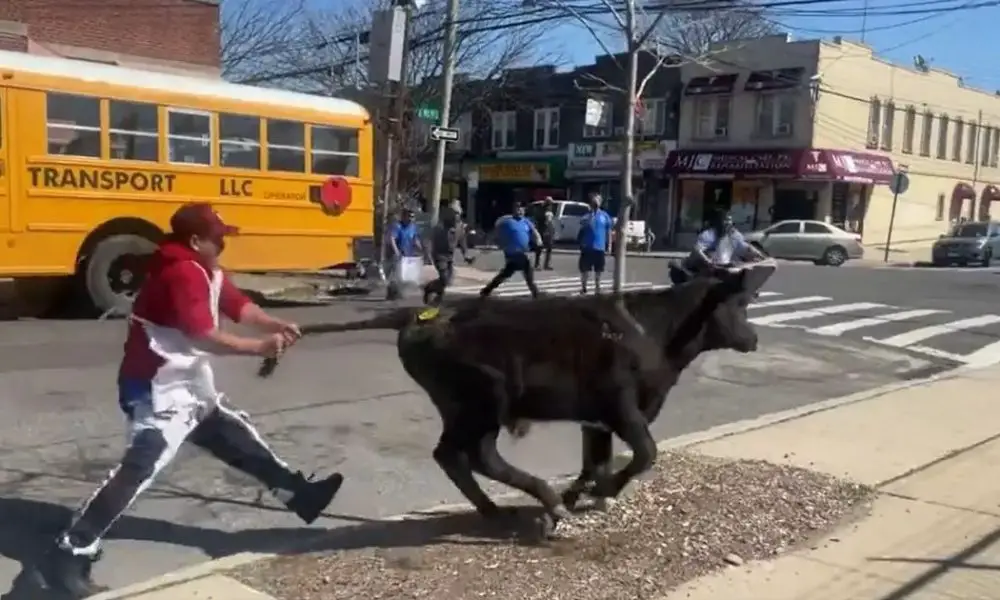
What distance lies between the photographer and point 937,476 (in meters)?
6.92

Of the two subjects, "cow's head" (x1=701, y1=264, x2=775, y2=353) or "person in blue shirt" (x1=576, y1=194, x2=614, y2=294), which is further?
"person in blue shirt" (x1=576, y1=194, x2=614, y2=294)

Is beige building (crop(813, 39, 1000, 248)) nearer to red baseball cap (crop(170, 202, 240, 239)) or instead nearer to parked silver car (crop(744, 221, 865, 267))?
parked silver car (crop(744, 221, 865, 267))

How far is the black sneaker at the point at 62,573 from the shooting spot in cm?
438

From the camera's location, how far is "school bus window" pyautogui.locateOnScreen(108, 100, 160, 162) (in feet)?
43.8

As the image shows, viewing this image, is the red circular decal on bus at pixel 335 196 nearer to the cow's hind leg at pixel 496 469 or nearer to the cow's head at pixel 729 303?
the cow's head at pixel 729 303

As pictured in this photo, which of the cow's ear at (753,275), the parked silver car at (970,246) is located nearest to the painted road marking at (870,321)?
the cow's ear at (753,275)

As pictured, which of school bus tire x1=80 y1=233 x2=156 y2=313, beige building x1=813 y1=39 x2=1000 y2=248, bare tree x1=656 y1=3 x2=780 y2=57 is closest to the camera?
school bus tire x1=80 y1=233 x2=156 y2=313

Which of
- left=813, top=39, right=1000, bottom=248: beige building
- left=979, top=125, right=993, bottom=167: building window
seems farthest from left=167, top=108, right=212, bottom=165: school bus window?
left=979, top=125, right=993, bottom=167: building window

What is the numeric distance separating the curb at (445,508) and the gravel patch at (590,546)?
10cm

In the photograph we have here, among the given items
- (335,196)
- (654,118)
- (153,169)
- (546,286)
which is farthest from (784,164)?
(153,169)

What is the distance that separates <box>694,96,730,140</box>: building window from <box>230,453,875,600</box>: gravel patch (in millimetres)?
35273

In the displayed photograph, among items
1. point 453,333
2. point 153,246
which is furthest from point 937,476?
point 153,246

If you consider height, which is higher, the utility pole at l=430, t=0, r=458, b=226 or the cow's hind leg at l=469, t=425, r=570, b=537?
the utility pole at l=430, t=0, r=458, b=226

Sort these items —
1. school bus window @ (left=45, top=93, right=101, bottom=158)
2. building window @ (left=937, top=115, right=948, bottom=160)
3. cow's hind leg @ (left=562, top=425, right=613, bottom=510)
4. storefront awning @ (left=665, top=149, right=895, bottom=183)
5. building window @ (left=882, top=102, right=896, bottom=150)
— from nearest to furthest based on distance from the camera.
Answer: cow's hind leg @ (left=562, top=425, right=613, bottom=510), school bus window @ (left=45, top=93, right=101, bottom=158), storefront awning @ (left=665, top=149, right=895, bottom=183), building window @ (left=882, top=102, right=896, bottom=150), building window @ (left=937, top=115, right=948, bottom=160)
